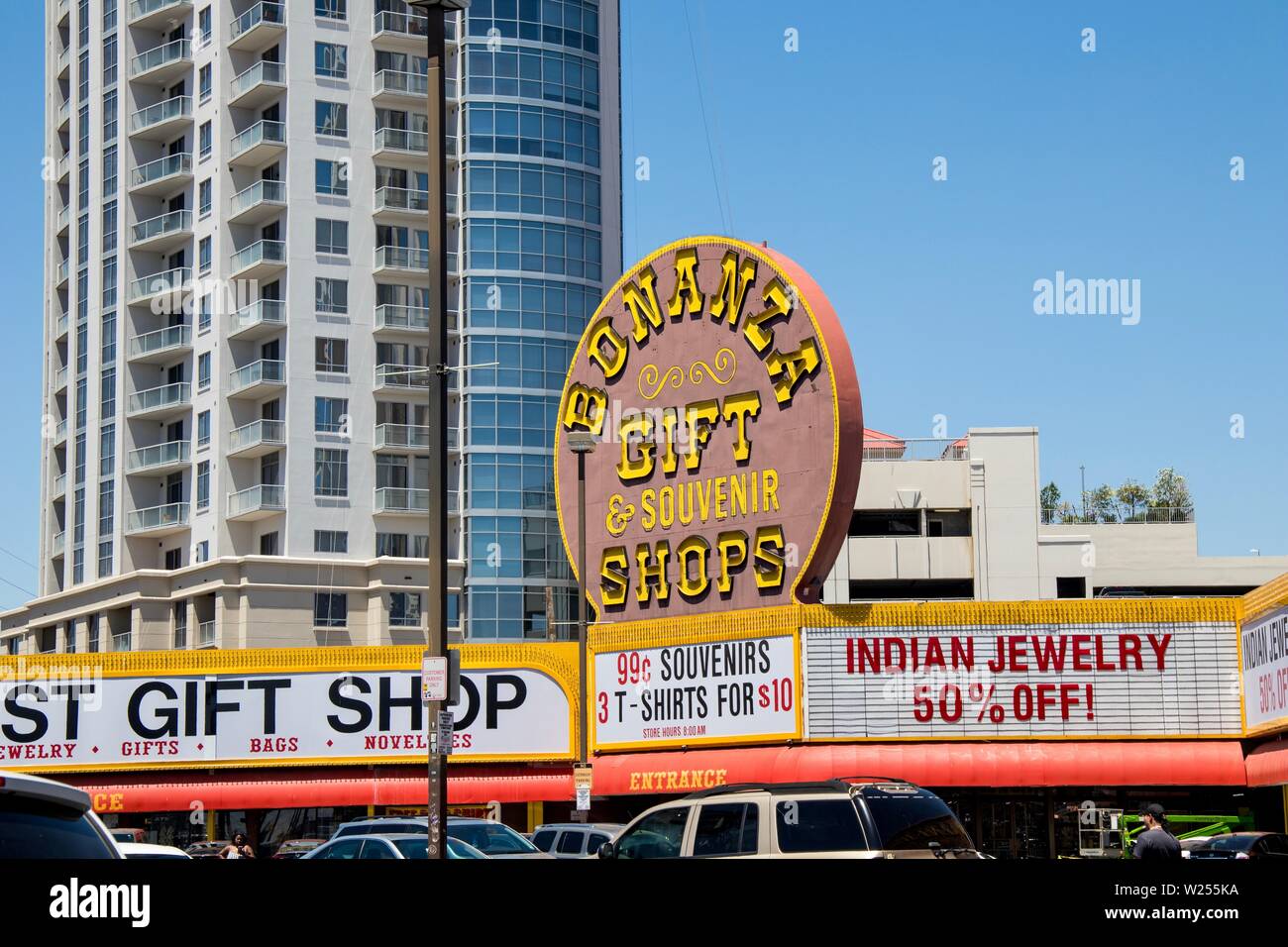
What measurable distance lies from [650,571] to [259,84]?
5278 centimetres

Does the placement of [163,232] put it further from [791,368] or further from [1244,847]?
[1244,847]

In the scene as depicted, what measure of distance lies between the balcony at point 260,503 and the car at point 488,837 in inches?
2248

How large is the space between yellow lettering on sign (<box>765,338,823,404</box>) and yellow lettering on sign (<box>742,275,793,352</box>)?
425 mm

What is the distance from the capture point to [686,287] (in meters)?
36.1

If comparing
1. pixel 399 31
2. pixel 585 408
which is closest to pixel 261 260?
pixel 399 31

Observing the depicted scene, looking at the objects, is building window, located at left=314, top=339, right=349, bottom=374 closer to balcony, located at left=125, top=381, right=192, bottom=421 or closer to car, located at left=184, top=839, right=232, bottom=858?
balcony, located at left=125, top=381, right=192, bottom=421

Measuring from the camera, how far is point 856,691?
33406 millimetres

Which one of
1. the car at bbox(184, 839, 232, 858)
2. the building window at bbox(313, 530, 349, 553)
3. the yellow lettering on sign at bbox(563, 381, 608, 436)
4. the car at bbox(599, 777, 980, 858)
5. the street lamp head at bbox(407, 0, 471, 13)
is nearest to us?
the car at bbox(599, 777, 980, 858)

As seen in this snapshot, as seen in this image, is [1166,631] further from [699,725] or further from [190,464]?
[190,464]

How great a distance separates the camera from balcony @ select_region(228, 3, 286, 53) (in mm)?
81250

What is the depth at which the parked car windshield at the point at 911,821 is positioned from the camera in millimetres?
15266

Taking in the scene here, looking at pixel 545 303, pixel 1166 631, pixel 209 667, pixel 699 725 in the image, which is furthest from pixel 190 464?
pixel 1166 631

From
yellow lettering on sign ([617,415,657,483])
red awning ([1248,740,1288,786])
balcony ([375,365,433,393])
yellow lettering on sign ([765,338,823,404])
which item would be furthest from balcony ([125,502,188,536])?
red awning ([1248,740,1288,786])
